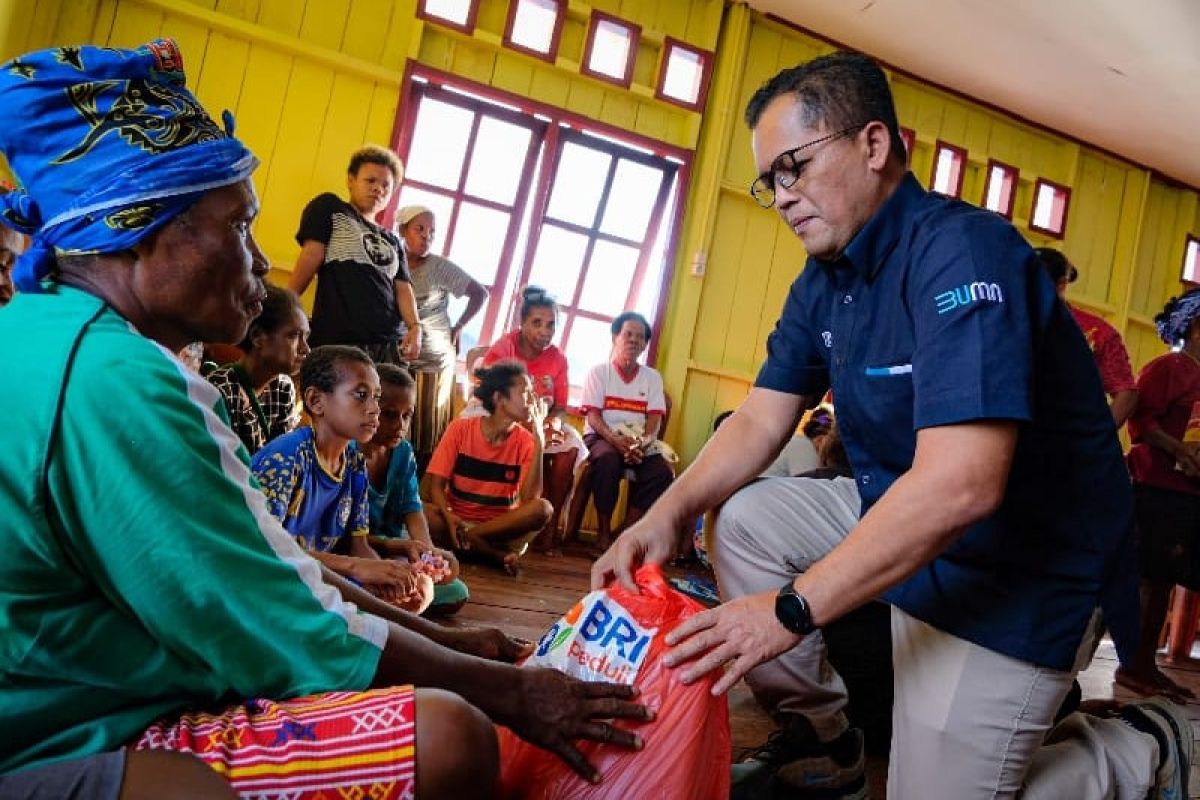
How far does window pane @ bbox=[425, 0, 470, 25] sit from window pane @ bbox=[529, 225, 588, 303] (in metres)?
1.39

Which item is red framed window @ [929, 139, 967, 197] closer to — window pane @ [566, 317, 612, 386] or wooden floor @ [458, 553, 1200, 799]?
window pane @ [566, 317, 612, 386]

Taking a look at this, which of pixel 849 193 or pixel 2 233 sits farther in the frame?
pixel 2 233

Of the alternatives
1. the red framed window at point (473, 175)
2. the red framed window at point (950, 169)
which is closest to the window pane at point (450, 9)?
the red framed window at point (473, 175)

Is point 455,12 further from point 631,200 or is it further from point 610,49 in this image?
point 631,200

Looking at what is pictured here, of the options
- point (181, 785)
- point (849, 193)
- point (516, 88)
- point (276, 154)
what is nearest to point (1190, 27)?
point (516, 88)

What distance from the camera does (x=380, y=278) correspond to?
3889 millimetres

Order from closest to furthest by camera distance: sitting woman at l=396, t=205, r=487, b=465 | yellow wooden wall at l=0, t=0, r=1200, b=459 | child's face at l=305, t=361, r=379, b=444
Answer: child's face at l=305, t=361, r=379, b=444, sitting woman at l=396, t=205, r=487, b=465, yellow wooden wall at l=0, t=0, r=1200, b=459

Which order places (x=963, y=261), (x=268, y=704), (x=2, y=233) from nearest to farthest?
(x=268, y=704) → (x=963, y=261) → (x=2, y=233)

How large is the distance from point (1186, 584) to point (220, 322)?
3.99 metres

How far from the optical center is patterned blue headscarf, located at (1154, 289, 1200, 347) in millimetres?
3807

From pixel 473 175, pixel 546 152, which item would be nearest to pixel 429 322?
pixel 473 175

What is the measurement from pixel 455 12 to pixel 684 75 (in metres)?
1.62

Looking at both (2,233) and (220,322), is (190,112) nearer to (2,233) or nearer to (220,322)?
(220,322)

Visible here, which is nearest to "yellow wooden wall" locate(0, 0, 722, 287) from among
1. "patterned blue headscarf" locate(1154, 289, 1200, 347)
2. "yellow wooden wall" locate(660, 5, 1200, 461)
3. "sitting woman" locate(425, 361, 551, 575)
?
"yellow wooden wall" locate(660, 5, 1200, 461)
